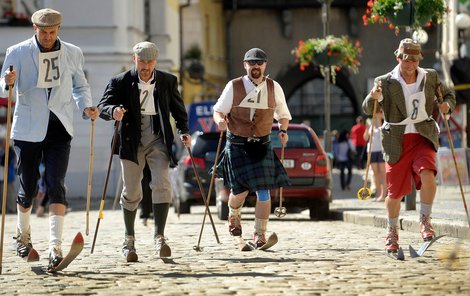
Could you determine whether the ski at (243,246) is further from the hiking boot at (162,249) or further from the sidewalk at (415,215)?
the sidewalk at (415,215)

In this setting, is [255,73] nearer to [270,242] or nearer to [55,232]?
[270,242]

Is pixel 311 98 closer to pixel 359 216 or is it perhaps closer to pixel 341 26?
pixel 341 26

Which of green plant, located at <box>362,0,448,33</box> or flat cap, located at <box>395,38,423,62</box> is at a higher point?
green plant, located at <box>362,0,448,33</box>

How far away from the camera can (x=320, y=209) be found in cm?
2225

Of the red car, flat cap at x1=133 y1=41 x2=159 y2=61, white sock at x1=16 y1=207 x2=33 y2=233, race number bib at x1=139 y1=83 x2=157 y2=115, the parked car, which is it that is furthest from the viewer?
the parked car

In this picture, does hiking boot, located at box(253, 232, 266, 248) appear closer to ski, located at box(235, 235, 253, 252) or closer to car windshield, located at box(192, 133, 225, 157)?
ski, located at box(235, 235, 253, 252)

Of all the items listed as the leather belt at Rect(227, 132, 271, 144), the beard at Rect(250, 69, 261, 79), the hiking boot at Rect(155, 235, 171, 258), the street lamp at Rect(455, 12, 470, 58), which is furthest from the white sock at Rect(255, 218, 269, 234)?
the street lamp at Rect(455, 12, 470, 58)

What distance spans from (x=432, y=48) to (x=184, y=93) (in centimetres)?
1381

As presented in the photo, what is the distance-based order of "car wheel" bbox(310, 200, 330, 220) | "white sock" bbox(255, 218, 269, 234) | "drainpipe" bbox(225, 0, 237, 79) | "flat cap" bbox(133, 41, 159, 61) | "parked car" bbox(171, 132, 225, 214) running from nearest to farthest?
"flat cap" bbox(133, 41, 159, 61)
"white sock" bbox(255, 218, 269, 234)
"car wheel" bbox(310, 200, 330, 220)
"parked car" bbox(171, 132, 225, 214)
"drainpipe" bbox(225, 0, 237, 79)

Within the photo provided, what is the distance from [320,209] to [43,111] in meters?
11.1

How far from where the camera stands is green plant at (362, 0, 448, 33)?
19.5 m

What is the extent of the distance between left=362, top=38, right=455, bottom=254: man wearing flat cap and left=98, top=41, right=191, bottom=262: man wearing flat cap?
5.69ft

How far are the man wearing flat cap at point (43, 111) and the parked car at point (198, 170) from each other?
421 inches

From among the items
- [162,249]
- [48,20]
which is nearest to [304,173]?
[162,249]
